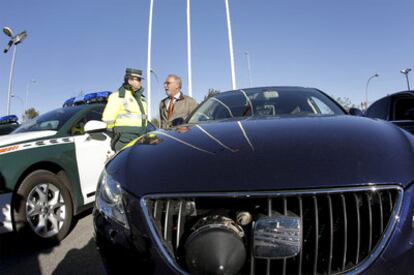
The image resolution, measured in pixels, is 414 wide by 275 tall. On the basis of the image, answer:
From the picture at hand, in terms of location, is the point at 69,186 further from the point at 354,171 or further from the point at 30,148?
the point at 354,171

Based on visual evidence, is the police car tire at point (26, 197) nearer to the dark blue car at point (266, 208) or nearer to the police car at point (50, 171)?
the police car at point (50, 171)

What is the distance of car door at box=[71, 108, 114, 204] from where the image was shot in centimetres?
452

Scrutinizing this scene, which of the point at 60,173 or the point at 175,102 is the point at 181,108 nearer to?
the point at 175,102

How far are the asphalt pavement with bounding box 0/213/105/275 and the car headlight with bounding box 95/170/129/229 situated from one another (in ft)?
4.48

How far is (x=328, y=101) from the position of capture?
10.5 feet

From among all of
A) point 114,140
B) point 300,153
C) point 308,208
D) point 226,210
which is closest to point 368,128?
point 300,153

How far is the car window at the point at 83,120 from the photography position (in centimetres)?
476

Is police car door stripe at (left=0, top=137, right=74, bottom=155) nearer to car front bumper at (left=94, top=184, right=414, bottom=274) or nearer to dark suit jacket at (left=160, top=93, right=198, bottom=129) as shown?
dark suit jacket at (left=160, top=93, right=198, bottom=129)

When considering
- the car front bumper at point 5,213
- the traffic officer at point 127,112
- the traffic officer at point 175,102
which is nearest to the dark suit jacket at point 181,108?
the traffic officer at point 175,102

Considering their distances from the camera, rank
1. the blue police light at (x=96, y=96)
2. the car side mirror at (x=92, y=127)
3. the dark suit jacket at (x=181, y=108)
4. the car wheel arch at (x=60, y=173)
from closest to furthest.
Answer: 1. the car wheel arch at (x=60, y=173)
2. the car side mirror at (x=92, y=127)
3. the dark suit jacket at (x=181, y=108)
4. the blue police light at (x=96, y=96)

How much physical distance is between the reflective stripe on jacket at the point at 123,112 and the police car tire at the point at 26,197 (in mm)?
1164

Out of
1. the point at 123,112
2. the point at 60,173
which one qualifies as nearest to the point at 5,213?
the point at 60,173

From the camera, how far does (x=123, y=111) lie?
202 inches

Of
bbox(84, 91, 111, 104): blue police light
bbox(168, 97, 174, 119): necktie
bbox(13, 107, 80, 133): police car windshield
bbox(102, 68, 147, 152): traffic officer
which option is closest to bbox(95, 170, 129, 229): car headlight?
bbox(13, 107, 80, 133): police car windshield
